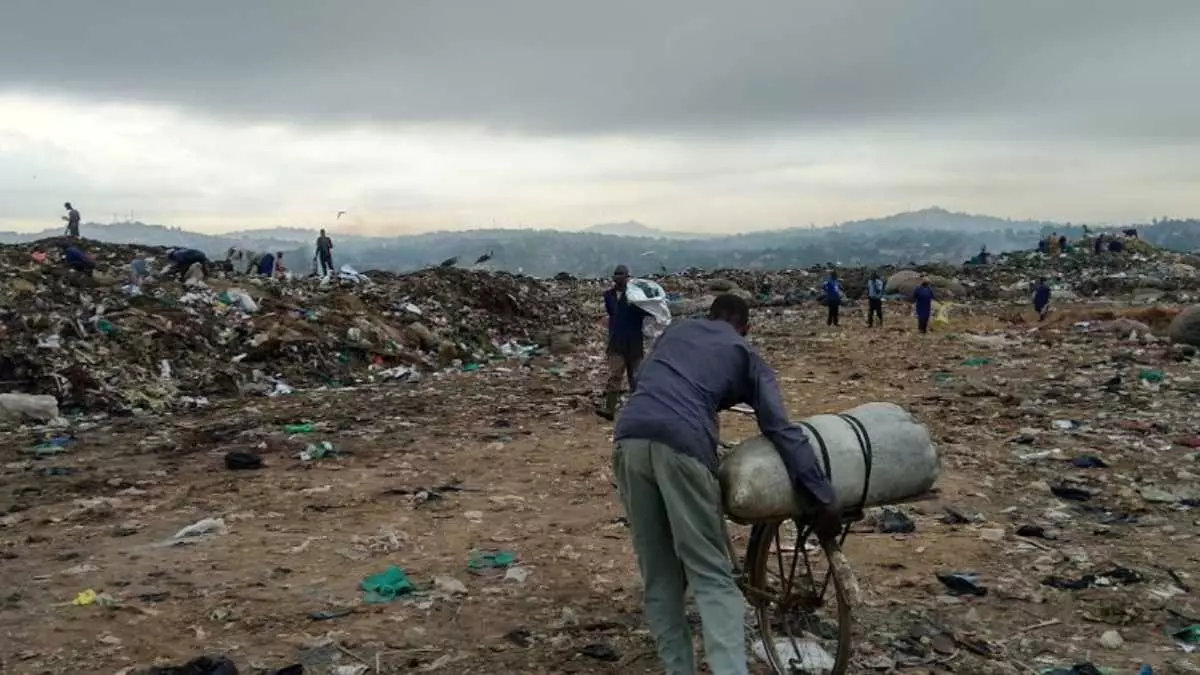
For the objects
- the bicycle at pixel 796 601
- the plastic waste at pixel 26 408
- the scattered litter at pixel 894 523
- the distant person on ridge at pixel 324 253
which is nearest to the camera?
the bicycle at pixel 796 601

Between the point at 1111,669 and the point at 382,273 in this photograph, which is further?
the point at 382,273

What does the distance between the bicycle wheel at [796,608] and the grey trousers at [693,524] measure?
34 centimetres

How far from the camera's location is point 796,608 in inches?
149

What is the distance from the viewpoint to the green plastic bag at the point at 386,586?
181 inches

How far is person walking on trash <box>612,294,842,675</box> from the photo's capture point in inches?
125

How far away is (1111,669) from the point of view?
147 inches

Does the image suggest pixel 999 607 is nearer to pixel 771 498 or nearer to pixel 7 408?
pixel 771 498

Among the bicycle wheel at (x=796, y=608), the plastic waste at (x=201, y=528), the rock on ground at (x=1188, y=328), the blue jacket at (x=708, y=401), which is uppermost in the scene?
the blue jacket at (x=708, y=401)

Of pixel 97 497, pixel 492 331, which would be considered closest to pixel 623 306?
pixel 97 497

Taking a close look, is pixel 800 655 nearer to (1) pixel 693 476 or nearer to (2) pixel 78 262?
(1) pixel 693 476

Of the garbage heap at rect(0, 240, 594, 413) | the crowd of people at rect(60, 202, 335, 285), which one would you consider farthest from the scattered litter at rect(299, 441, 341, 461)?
the crowd of people at rect(60, 202, 335, 285)

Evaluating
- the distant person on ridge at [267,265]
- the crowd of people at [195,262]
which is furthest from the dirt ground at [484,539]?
the distant person on ridge at [267,265]

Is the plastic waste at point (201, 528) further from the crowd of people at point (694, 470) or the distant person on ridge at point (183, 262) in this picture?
the distant person on ridge at point (183, 262)

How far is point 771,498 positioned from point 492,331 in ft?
44.2
